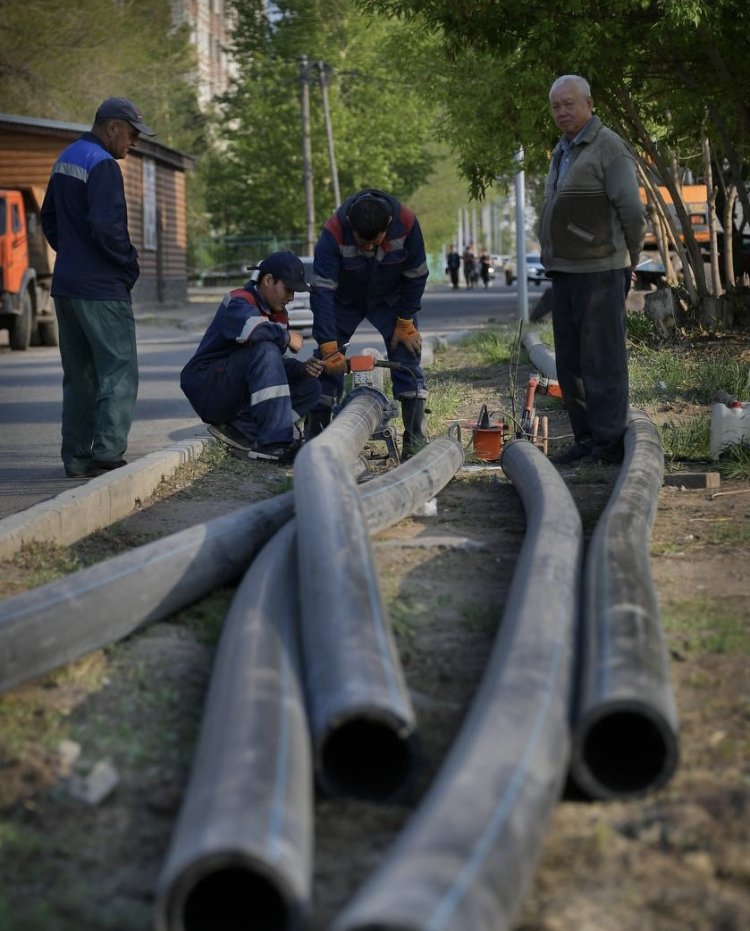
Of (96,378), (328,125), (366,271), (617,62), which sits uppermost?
(328,125)

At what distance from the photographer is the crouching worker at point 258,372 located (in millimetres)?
8461

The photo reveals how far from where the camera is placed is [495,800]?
2838mm

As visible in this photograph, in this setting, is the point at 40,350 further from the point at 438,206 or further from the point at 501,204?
the point at 501,204

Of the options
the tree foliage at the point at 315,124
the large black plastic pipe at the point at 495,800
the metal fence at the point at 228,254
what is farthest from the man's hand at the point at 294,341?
the tree foliage at the point at 315,124

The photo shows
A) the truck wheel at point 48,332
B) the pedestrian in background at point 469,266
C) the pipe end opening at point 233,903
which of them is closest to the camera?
the pipe end opening at point 233,903

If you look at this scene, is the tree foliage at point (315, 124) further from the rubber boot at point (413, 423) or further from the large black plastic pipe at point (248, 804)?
the large black plastic pipe at point (248, 804)

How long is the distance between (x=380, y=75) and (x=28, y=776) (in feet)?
197

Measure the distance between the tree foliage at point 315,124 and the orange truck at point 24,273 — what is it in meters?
35.7

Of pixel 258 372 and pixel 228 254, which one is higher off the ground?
pixel 228 254

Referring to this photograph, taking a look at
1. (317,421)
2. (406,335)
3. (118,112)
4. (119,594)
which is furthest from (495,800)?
(317,421)

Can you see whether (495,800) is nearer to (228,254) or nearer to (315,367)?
(315,367)

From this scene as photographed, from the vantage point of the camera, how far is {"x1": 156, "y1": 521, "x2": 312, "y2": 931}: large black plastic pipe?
2.65 metres

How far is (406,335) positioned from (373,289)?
13.6 inches

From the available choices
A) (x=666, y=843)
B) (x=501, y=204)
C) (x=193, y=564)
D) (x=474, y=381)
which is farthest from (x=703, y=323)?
(x=501, y=204)
